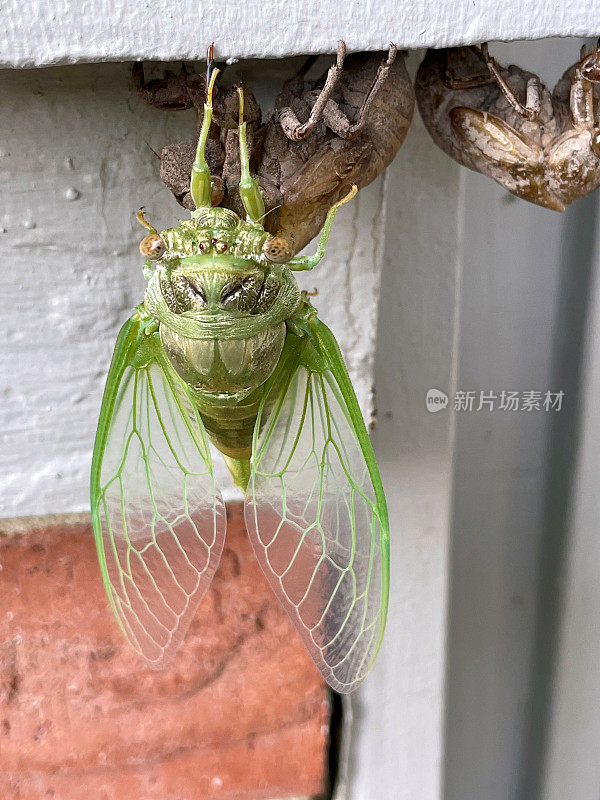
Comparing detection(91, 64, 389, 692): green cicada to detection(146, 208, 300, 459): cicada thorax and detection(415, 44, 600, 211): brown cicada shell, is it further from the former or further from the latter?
detection(415, 44, 600, 211): brown cicada shell

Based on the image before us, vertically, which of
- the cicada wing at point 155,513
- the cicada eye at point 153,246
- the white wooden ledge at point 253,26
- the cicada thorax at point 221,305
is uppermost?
the white wooden ledge at point 253,26

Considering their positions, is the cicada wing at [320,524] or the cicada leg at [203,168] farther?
the cicada wing at [320,524]

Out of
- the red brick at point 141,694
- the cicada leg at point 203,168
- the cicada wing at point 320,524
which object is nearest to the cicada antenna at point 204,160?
the cicada leg at point 203,168

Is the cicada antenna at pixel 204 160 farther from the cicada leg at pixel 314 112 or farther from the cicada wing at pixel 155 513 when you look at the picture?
the cicada wing at pixel 155 513

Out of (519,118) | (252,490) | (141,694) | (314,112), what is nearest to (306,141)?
(314,112)

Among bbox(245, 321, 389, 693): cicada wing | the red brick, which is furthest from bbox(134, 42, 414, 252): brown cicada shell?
the red brick

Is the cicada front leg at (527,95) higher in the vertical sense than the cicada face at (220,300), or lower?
higher

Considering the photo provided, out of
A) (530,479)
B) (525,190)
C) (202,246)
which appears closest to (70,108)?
(202,246)
